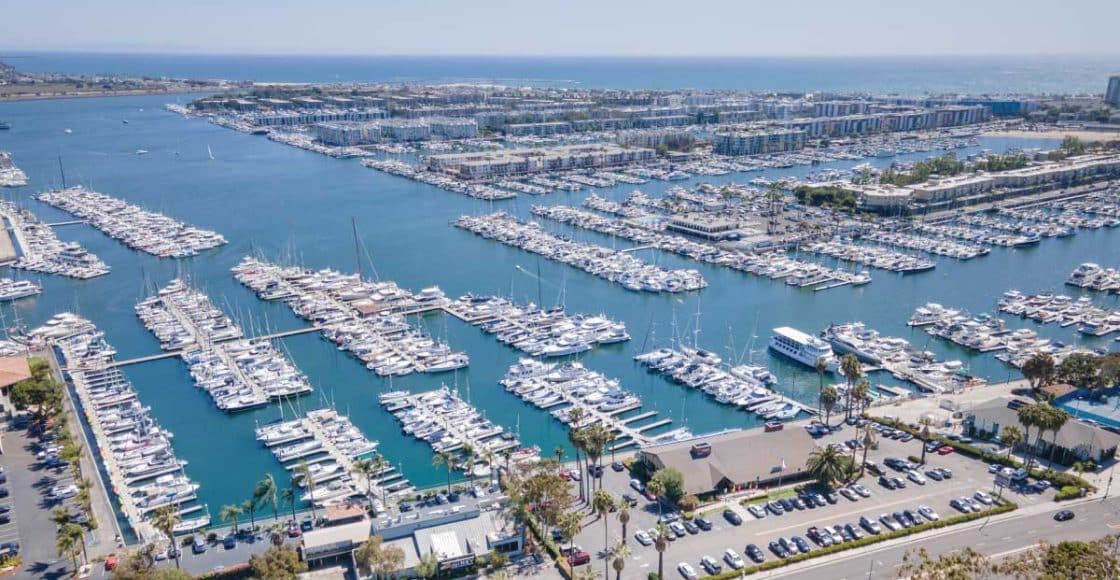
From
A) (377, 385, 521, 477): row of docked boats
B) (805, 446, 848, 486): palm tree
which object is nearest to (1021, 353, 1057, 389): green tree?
(805, 446, 848, 486): palm tree

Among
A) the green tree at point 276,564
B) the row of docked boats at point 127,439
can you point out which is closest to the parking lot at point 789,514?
the green tree at point 276,564

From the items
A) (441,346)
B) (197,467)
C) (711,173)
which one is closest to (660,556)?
(197,467)

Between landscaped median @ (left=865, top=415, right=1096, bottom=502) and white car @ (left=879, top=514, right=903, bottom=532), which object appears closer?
white car @ (left=879, top=514, right=903, bottom=532)

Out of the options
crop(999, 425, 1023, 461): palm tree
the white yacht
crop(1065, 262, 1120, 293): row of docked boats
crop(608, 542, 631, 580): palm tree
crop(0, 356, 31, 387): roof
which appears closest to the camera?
crop(608, 542, 631, 580): palm tree

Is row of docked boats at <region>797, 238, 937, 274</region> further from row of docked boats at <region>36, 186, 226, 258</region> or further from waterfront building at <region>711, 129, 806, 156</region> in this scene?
waterfront building at <region>711, 129, 806, 156</region>

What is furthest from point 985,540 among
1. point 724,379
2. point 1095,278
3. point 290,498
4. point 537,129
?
point 537,129

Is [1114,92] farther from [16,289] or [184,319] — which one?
[16,289]
